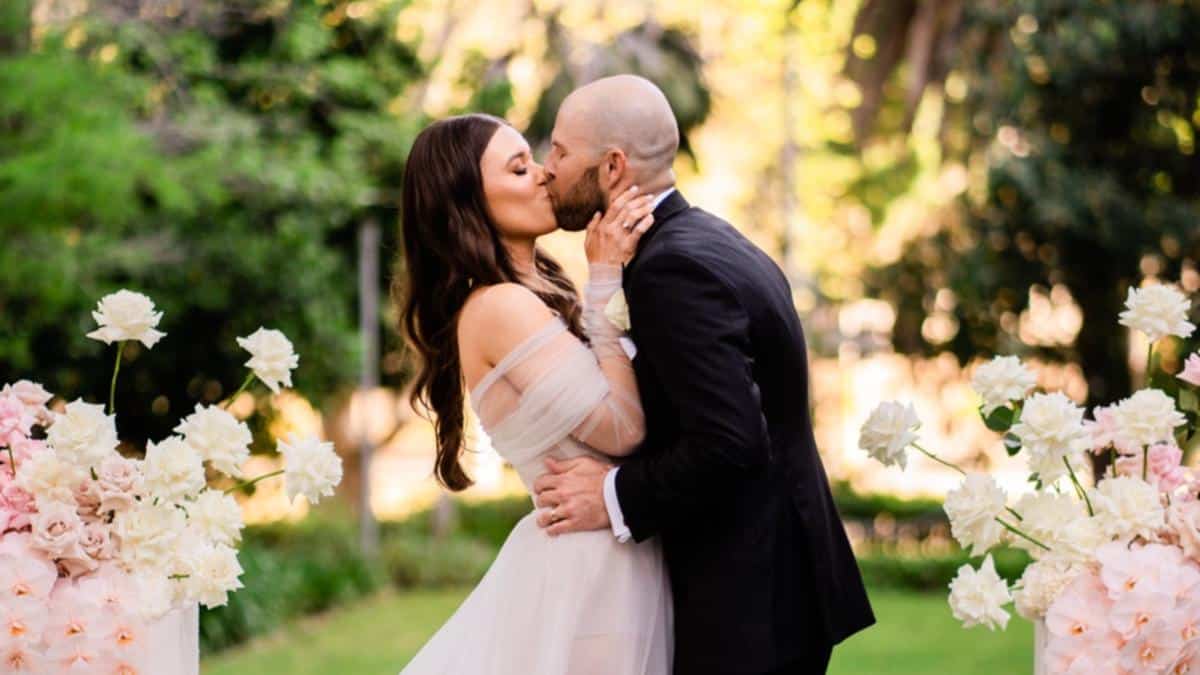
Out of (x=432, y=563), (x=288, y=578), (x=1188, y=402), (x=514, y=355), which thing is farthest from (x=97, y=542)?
(x=432, y=563)

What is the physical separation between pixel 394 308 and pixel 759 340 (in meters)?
0.97

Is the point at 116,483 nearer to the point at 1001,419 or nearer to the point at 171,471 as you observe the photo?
the point at 171,471

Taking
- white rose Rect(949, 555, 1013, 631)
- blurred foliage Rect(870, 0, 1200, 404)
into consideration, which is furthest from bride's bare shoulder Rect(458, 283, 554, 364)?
blurred foliage Rect(870, 0, 1200, 404)

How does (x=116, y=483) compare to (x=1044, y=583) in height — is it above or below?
above

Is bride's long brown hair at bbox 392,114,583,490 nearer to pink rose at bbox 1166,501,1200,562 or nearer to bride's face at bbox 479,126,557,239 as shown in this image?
bride's face at bbox 479,126,557,239

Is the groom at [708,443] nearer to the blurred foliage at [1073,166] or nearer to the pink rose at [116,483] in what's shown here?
the pink rose at [116,483]

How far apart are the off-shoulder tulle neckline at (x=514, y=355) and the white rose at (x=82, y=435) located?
810mm

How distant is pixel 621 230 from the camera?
3486mm

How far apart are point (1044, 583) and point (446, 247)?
4.81 feet

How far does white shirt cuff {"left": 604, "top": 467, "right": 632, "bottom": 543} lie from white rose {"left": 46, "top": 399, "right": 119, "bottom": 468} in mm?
986

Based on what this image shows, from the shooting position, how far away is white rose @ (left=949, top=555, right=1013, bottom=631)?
126 inches

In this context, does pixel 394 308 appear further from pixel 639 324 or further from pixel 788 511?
pixel 788 511

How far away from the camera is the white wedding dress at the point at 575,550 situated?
3.50m

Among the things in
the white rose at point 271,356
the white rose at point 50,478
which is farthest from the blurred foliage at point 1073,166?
the white rose at point 50,478
